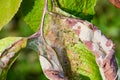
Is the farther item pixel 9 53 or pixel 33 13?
pixel 33 13

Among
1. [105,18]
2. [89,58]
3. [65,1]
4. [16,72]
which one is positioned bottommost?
[16,72]

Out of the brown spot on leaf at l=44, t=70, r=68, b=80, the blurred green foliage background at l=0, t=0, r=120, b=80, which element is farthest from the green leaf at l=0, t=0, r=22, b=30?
the blurred green foliage background at l=0, t=0, r=120, b=80

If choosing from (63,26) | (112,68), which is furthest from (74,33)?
(112,68)

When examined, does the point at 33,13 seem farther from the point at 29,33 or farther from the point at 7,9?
the point at 29,33

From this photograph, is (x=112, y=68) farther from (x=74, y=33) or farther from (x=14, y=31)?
(x=14, y=31)

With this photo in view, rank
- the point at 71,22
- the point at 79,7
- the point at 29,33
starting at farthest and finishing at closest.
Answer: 1. the point at 29,33
2. the point at 79,7
3. the point at 71,22

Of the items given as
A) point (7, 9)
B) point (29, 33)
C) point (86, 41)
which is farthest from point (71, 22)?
point (29, 33)
